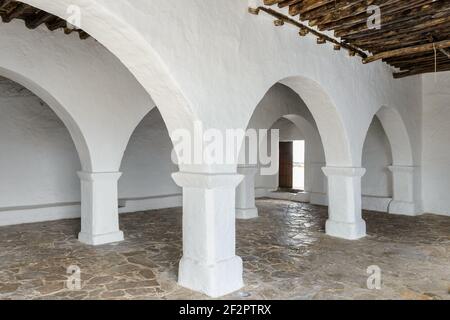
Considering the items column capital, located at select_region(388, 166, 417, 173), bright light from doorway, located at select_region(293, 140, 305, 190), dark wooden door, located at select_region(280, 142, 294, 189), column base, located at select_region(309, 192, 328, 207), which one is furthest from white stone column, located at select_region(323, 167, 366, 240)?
bright light from doorway, located at select_region(293, 140, 305, 190)

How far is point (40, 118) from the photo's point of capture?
32.7ft

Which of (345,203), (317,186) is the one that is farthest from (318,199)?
(345,203)

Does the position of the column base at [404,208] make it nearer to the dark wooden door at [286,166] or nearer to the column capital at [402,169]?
the column capital at [402,169]

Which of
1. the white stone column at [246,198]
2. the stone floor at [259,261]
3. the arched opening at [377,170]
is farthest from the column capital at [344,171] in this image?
the arched opening at [377,170]

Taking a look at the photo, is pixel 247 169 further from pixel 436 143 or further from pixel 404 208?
pixel 436 143

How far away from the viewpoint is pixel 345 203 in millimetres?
7668

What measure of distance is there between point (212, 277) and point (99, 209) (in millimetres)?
3491

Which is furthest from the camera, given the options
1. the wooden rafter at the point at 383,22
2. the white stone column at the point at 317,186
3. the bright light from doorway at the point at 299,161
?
the bright light from doorway at the point at 299,161

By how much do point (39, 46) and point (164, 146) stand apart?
6900mm

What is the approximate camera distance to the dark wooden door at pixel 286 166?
634 inches

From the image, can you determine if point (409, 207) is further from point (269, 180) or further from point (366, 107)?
point (269, 180)

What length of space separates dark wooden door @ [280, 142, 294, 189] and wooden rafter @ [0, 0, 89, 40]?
11.3 m

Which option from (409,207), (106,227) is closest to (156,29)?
(106,227)

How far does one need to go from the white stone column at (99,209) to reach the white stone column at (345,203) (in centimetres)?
457
